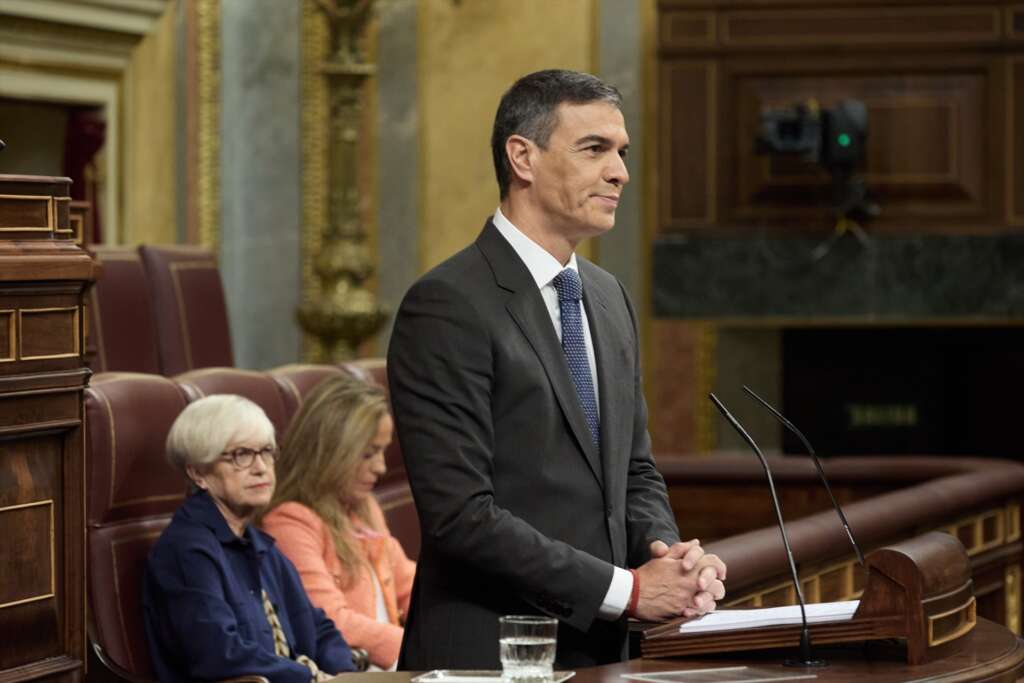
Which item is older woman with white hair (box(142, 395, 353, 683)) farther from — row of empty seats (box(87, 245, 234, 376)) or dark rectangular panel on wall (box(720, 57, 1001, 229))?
dark rectangular panel on wall (box(720, 57, 1001, 229))

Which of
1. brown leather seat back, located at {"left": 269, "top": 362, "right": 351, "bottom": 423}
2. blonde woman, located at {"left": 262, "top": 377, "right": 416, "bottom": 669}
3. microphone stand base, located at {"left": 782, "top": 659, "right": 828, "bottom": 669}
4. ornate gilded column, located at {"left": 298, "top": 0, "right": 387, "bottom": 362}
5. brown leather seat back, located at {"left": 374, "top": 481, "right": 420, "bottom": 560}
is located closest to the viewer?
microphone stand base, located at {"left": 782, "top": 659, "right": 828, "bottom": 669}

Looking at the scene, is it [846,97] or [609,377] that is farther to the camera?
[846,97]

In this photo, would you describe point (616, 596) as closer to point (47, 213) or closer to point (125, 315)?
point (47, 213)

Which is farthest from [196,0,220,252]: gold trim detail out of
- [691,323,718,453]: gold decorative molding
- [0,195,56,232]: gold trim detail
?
[0,195,56,232]: gold trim detail

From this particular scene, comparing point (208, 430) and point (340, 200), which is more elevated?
point (340, 200)

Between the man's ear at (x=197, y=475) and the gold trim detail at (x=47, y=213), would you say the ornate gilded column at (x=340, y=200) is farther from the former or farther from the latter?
the gold trim detail at (x=47, y=213)

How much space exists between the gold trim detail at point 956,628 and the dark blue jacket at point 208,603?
54.5 inches

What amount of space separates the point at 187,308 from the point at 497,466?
3667mm

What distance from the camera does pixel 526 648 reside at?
6.71 feet

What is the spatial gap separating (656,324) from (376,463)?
4.61 m

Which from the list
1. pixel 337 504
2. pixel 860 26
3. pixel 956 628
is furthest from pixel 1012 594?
pixel 860 26

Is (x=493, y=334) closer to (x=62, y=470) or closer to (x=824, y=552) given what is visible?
(x=62, y=470)

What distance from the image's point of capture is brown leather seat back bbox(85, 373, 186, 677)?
3.38 metres

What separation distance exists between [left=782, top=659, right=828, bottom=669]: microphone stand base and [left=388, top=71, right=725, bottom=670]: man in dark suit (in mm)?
155
